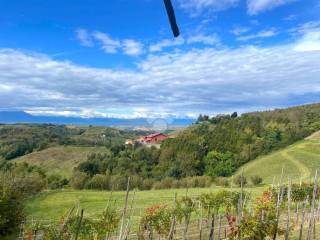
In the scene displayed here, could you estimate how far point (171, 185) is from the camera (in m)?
89.6

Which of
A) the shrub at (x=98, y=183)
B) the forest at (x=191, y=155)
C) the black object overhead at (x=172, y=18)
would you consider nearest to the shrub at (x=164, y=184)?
the forest at (x=191, y=155)

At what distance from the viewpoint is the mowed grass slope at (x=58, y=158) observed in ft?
396

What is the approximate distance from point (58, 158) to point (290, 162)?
65.4 m

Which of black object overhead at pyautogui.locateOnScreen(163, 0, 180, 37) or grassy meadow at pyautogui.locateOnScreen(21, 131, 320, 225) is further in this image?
grassy meadow at pyautogui.locateOnScreen(21, 131, 320, 225)

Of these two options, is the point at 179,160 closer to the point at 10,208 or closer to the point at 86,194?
the point at 86,194

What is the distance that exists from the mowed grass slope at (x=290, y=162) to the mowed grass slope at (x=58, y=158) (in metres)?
48.5

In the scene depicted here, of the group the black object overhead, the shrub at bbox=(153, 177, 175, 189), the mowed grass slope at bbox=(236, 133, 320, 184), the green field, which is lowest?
the shrub at bbox=(153, 177, 175, 189)

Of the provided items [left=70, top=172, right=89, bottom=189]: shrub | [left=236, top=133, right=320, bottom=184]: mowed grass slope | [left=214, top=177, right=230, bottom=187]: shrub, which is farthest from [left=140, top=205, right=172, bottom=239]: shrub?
[left=70, top=172, right=89, bottom=189]: shrub

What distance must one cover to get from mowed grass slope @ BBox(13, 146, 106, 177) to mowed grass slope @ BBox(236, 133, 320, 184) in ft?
159

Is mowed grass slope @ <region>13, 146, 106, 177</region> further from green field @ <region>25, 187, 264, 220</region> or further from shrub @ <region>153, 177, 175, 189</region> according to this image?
green field @ <region>25, 187, 264, 220</region>

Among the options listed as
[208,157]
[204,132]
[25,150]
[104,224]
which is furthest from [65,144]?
[104,224]

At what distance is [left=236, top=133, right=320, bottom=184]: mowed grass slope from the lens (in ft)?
278

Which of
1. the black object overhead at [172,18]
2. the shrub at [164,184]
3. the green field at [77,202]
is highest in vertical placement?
the black object overhead at [172,18]

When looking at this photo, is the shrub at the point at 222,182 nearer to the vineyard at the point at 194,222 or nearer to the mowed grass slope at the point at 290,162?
the mowed grass slope at the point at 290,162
